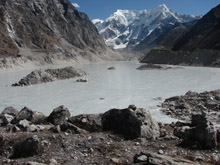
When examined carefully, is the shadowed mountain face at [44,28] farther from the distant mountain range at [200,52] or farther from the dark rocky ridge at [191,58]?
the distant mountain range at [200,52]

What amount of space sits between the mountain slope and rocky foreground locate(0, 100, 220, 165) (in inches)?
2591

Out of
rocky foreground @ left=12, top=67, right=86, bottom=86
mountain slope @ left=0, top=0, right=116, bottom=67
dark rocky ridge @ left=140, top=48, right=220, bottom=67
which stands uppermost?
mountain slope @ left=0, top=0, right=116, bottom=67

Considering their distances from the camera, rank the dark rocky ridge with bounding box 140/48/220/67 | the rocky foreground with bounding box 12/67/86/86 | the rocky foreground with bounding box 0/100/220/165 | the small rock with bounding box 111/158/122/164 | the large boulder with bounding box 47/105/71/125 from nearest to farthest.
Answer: the small rock with bounding box 111/158/122/164
the rocky foreground with bounding box 0/100/220/165
the large boulder with bounding box 47/105/71/125
the rocky foreground with bounding box 12/67/86/86
the dark rocky ridge with bounding box 140/48/220/67

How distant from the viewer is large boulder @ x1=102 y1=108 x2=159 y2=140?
7.39m

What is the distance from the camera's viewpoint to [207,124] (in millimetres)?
6855

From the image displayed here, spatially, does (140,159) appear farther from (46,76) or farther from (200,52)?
(200,52)

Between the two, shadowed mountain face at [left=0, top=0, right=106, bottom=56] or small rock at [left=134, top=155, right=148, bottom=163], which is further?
shadowed mountain face at [left=0, top=0, right=106, bottom=56]

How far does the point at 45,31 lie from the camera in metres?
104

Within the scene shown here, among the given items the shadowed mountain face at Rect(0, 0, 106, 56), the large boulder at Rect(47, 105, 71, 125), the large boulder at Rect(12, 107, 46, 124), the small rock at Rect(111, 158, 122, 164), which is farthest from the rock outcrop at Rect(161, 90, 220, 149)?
the shadowed mountain face at Rect(0, 0, 106, 56)

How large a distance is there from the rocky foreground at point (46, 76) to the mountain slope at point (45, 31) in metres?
38.2

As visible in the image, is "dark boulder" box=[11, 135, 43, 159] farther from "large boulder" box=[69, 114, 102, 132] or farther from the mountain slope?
the mountain slope

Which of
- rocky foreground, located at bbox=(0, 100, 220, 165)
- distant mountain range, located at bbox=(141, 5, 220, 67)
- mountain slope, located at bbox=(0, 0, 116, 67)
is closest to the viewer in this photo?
rocky foreground, located at bbox=(0, 100, 220, 165)

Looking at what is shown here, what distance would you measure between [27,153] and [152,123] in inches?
163

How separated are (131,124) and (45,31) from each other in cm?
10417
